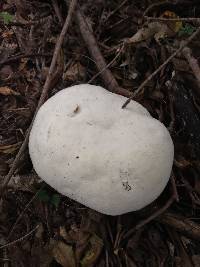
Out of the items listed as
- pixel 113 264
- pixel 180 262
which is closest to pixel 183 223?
pixel 180 262

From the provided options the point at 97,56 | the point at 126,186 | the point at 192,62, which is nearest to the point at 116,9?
the point at 97,56

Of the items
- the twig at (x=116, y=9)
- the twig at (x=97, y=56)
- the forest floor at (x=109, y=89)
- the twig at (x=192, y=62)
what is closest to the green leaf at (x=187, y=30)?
the forest floor at (x=109, y=89)

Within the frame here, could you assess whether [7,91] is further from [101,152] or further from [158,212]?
[158,212]

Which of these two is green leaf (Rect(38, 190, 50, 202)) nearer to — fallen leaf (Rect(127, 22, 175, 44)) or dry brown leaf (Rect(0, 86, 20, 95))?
dry brown leaf (Rect(0, 86, 20, 95))

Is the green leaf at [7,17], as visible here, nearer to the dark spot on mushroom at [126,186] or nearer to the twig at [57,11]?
the twig at [57,11]

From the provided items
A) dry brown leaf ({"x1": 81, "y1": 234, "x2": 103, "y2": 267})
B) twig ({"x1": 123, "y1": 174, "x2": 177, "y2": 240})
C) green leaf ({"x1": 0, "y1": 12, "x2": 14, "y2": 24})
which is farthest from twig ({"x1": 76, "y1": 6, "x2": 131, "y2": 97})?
dry brown leaf ({"x1": 81, "y1": 234, "x2": 103, "y2": 267})
